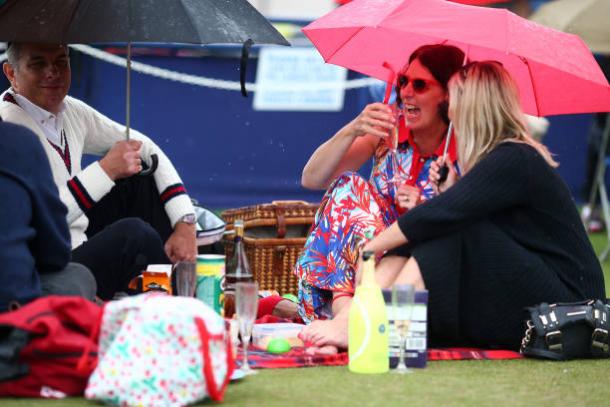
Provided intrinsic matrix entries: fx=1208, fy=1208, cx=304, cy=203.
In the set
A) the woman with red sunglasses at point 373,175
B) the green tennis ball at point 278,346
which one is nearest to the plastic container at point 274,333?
the green tennis ball at point 278,346

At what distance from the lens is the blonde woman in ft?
14.3

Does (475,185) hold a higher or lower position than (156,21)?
lower

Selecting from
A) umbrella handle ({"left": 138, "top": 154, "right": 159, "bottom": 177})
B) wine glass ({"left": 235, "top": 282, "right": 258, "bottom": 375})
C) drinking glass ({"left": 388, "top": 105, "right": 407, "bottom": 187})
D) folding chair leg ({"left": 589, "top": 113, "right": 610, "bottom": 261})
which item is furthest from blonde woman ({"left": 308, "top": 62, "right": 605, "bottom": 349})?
folding chair leg ({"left": 589, "top": 113, "right": 610, "bottom": 261})

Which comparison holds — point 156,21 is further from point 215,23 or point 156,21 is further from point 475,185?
point 475,185

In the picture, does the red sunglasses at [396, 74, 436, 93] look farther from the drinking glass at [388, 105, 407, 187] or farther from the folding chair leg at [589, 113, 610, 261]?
the folding chair leg at [589, 113, 610, 261]

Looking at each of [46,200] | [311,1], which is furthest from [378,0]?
[311,1]

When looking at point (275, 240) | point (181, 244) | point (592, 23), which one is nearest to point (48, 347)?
point (181, 244)

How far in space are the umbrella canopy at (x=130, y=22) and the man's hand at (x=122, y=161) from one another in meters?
0.48

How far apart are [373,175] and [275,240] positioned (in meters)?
1.10

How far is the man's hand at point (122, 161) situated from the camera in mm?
4656

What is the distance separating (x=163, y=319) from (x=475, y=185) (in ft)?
4.58

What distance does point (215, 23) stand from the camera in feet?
14.8

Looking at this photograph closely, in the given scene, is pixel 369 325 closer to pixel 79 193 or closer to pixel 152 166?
pixel 79 193

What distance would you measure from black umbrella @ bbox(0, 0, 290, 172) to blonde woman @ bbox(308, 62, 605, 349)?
85cm
